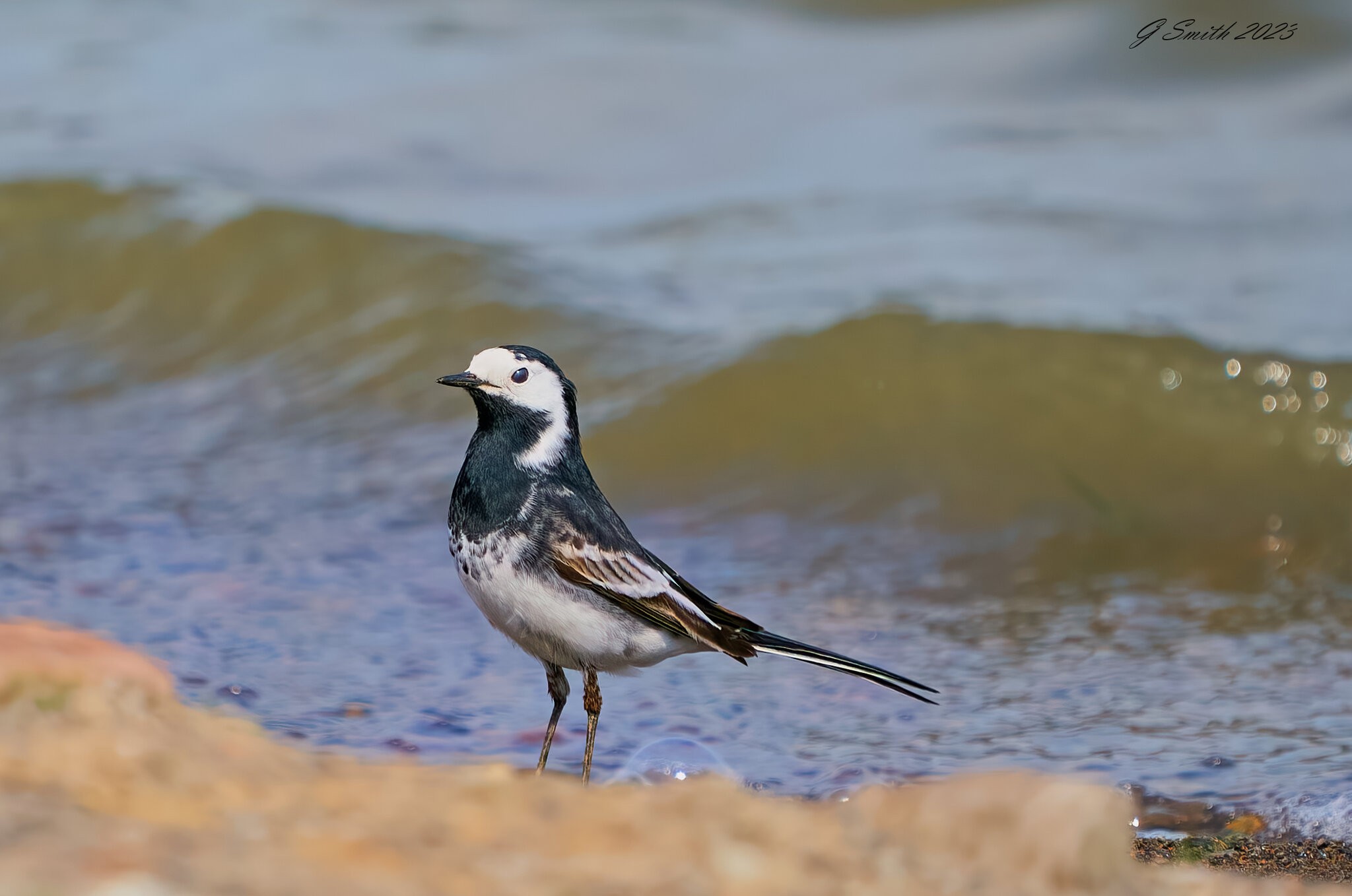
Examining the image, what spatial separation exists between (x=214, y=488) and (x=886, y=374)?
145 inches

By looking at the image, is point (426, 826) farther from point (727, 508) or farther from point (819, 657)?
point (727, 508)

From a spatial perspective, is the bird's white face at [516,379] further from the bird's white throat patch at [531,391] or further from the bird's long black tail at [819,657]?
the bird's long black tail at [819,657]

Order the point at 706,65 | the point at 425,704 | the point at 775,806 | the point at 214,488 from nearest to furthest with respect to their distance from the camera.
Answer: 1. the point at 775,806
2. the point at 425,704
3. the point at 214,488
4. the point at 706,65

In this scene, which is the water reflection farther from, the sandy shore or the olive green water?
the sandy shore

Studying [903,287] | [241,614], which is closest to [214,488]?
[241,614]

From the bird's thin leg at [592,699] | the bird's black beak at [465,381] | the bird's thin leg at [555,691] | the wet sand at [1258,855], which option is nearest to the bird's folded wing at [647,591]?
the bird's thin leg at [592,699]

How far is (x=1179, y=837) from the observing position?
3.56 m

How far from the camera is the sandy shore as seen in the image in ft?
5.47

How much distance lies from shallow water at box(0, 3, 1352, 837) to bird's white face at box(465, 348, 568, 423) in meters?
1.11

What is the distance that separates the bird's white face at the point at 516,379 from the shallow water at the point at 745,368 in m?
1.11

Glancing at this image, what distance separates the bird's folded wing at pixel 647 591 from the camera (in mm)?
3402

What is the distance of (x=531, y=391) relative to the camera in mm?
3598

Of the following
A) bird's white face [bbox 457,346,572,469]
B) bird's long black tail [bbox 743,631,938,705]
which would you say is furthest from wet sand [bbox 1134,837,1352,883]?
bird's white face [bbox 457,346,572,469]

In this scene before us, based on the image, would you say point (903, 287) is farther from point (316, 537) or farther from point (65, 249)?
→ point (65, 249)
